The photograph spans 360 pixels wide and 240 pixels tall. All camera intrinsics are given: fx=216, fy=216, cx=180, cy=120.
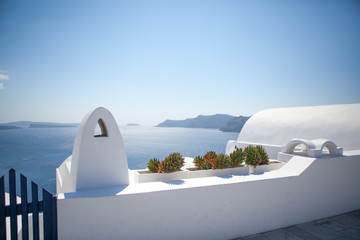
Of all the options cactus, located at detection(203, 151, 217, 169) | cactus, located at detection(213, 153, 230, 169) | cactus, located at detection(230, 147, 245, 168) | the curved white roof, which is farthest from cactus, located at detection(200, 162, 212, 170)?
the curved white roof

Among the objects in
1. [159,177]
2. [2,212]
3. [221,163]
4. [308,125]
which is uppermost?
[308,125]

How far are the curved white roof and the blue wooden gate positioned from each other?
1379cm

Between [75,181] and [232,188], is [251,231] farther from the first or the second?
[75,181]

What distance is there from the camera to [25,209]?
4230 millimetres

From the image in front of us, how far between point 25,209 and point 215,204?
413 cm

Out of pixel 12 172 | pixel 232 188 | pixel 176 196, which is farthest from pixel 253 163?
pixel 12 172

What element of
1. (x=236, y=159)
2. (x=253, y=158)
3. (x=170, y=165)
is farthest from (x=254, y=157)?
(x=170, y=165)

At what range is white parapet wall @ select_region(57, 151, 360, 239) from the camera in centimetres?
458

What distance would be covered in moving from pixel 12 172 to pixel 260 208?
19.4 feet

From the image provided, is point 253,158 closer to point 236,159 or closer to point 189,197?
point 236,159

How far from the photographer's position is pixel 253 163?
7395 millimetres

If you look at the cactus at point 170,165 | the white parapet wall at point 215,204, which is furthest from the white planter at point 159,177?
the white parapet wall at point 215,204

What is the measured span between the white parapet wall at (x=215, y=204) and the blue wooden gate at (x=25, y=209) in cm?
19

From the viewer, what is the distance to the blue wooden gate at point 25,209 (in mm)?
4109
